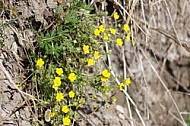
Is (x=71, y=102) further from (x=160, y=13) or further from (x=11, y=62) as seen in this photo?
(x=160, y=13)

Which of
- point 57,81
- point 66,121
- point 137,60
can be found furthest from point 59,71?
point 137,60

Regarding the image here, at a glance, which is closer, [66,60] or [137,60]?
[66,60]

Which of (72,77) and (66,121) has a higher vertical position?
(72,77)

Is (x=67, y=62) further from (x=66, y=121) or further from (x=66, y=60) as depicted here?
(x=66, y=121)

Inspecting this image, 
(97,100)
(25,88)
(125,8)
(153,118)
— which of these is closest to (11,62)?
(25,88)

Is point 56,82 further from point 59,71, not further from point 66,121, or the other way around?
point 66,121

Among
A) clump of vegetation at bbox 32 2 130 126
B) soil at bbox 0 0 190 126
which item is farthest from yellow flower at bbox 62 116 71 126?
soil at bbox 0 0 190 126

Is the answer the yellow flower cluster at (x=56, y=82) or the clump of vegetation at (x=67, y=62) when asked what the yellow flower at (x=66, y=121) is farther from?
the yellow flower cluster at (x=56, y=82)

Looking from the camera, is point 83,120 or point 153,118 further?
point 153,118

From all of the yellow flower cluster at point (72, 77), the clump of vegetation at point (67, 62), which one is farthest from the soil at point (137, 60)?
the yellow flower cluster at point (72, 77)
